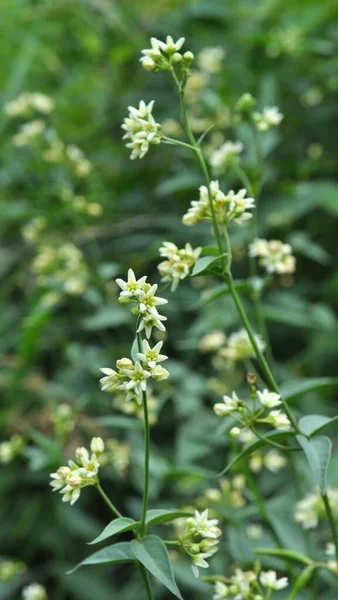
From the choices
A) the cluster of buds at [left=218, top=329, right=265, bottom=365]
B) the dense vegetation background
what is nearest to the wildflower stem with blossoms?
the cluster of buds at [left=218, top=329, right=265, bottom=365]

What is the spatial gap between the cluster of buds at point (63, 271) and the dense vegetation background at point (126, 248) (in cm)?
2

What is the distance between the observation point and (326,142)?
3439mm

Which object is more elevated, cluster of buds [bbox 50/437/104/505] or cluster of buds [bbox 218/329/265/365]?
cluster of buds [bbox 218/329/265/365]

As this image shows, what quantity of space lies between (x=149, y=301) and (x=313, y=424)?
1.56 ft

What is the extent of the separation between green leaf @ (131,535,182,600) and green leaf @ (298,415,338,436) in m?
0.38

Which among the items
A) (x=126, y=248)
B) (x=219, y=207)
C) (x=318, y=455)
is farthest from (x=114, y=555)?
(x=126, y=248)

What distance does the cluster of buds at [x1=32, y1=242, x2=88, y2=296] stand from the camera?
2.76 meters

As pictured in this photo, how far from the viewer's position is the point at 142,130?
1.36m

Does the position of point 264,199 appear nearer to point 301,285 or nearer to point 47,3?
point 301,285

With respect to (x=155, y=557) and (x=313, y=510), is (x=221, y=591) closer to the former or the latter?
(x=155, y=557)

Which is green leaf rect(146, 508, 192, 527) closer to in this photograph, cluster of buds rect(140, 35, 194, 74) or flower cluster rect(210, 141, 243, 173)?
cluster of buds rect(140, 35, 194, 74)

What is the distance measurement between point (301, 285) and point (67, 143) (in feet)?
5.71

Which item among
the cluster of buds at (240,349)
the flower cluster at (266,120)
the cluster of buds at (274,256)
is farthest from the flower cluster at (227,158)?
the cluster of buds at (240,349)

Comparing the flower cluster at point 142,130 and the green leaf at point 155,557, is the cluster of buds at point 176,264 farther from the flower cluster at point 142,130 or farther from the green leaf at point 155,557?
the green leaf at point 155,557
